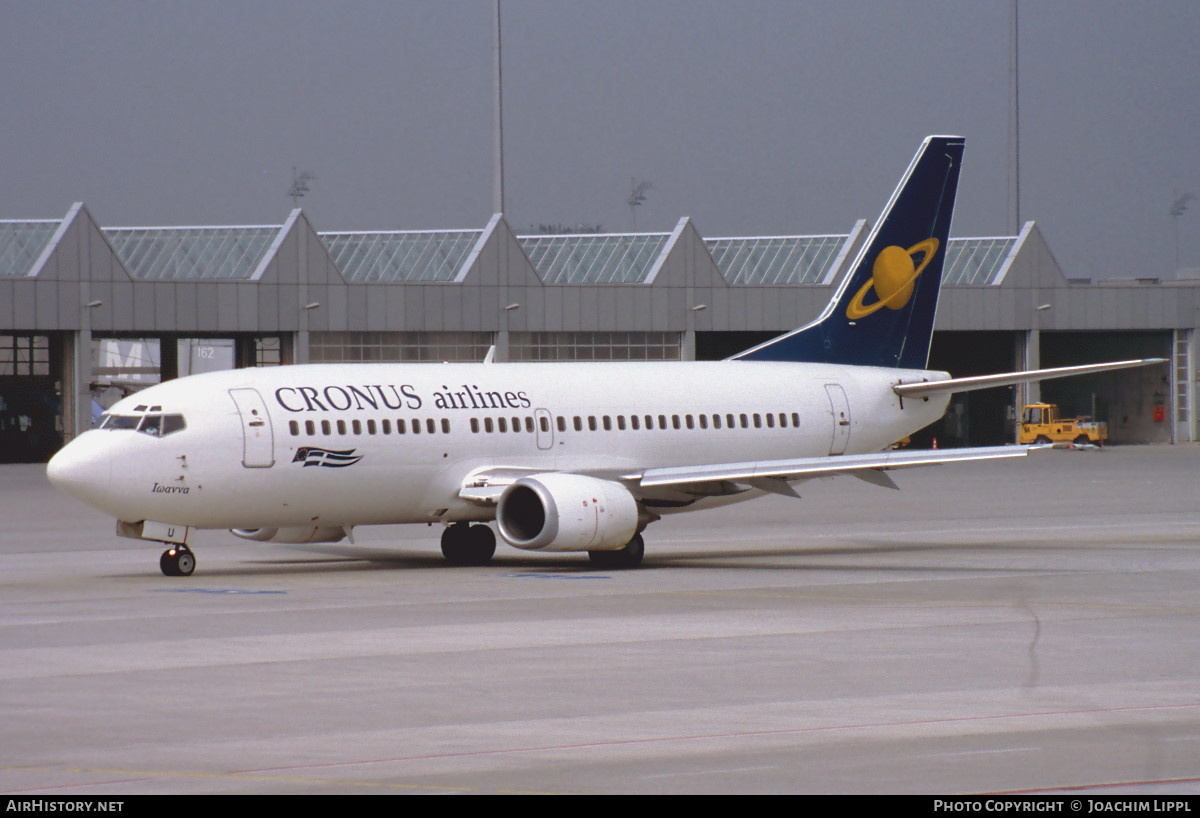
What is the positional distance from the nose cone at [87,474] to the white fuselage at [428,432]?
2cm

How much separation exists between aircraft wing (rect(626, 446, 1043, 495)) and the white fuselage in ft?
4.62

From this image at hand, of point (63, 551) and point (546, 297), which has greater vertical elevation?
point (546, 297)

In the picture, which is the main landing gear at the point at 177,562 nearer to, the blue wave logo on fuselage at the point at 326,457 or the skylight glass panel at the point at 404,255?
the blue wave logo on fuselage at the point at 326,457

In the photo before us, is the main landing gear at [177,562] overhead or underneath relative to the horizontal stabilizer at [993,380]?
underneath

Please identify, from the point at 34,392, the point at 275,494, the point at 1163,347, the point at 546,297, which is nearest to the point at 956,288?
the point at 1163,347

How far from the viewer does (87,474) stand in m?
31.3

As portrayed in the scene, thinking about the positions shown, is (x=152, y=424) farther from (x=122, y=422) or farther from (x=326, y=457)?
(x=326, y=457)

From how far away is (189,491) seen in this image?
31.8 meters

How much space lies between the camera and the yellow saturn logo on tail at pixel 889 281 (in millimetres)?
41344

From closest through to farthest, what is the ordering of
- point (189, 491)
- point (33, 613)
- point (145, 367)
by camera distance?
point (33, 613)
point (189, 491)
point (145, 367)

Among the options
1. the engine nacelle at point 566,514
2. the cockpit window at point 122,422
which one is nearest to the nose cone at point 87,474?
the cockpit window at point 122,422

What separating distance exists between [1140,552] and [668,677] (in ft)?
62.7

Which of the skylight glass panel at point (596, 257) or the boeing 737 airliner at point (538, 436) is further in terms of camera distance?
the skylight glass panel at point (596, 257)

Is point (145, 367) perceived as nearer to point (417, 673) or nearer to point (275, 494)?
point (275, 494)
